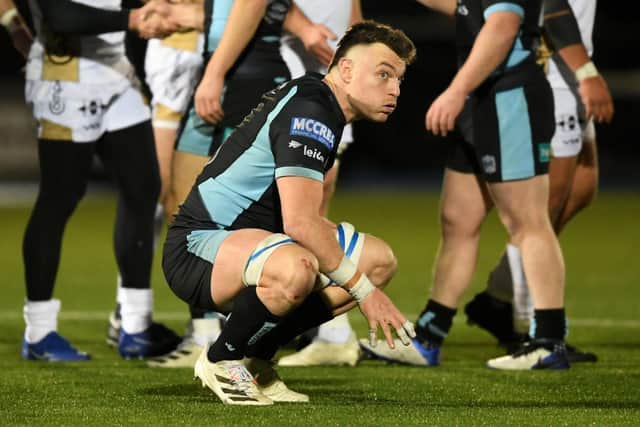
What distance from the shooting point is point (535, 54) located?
6430 millimetres

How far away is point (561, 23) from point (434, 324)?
1.45 meters

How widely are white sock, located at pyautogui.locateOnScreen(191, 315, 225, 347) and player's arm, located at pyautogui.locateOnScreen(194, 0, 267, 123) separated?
887 millimetres

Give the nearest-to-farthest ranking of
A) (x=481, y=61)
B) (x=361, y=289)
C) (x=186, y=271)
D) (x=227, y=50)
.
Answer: (x=361, y=289) < (x=186, y=271) < (x=481, y=61) < (x=227, y=50)

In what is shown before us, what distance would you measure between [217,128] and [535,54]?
1.41 metres

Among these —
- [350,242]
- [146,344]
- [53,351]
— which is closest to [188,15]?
[146,344]

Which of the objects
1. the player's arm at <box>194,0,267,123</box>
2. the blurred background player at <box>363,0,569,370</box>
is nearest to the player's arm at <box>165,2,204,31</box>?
the player's arm at <box>194,0,267,123</box>

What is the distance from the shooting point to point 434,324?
655 centimetres

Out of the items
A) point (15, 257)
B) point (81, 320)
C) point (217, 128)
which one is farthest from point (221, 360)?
point (15, 257)

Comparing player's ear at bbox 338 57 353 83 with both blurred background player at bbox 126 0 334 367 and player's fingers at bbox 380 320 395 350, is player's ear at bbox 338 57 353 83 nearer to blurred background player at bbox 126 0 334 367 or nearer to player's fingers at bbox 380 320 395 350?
player's fingers at bbox 380 320 395 350

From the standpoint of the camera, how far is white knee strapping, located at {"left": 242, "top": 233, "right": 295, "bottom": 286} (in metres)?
4.97

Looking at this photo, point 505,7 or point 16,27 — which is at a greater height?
point 505,7

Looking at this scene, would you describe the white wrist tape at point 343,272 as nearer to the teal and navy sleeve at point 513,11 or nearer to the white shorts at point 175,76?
the teal and navy sleeve at point 513,11

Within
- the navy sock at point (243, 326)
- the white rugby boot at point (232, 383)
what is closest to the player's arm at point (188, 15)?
the navy sock at point (243, 326)

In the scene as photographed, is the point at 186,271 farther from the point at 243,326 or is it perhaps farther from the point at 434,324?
the point at 434,324
